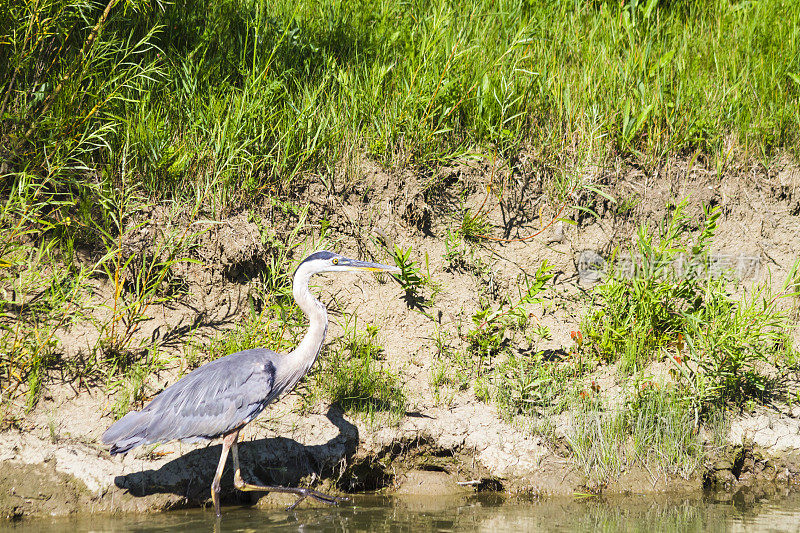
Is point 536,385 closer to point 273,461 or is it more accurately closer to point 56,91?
point 273,461

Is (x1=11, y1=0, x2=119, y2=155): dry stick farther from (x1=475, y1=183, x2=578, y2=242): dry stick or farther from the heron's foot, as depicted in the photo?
(x1=475, y1=183, x2=578, y2=242): dry stick

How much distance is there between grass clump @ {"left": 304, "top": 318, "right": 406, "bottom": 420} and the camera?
15.8ft

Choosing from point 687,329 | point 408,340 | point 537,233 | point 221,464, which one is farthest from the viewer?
point 537,233

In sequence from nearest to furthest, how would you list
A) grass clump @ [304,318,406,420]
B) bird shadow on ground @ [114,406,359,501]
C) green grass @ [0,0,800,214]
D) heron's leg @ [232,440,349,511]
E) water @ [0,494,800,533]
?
water @ [0,494,800,533], heron's leg @ [232,440,349,511], bird shadow on ground @ [114,406,359,501], grass clump @ [304,318,406,420], green grass @ [0,0,800,214]

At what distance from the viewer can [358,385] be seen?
4.86 meters

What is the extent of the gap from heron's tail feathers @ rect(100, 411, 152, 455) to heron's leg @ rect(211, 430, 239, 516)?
17.4 inches

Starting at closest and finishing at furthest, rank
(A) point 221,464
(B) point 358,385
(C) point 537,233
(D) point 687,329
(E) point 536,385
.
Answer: (A) point 221,464, (B) point 358,385, (E) point 536,385, (D) point 687,329, (C) point 537,233

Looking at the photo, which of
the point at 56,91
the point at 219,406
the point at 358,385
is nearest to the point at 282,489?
the point at 219,406

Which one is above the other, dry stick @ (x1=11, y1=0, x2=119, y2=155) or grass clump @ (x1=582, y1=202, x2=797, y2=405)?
dry stick @ (x1=11, y1=0, x2=119, y2=155)

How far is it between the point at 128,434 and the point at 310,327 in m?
1.27

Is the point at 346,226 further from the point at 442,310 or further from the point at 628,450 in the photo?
the point at 628,450

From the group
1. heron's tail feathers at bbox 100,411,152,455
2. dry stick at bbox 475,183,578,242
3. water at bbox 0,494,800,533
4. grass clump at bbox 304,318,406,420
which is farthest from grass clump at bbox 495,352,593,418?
heron's tail feathers at bbox 100,411,152,455

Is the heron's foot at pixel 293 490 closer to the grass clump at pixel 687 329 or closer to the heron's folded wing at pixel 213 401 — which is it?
the heron's folded wing at pixel 213 401

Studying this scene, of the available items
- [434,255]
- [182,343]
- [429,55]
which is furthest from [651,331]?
[182,343]
